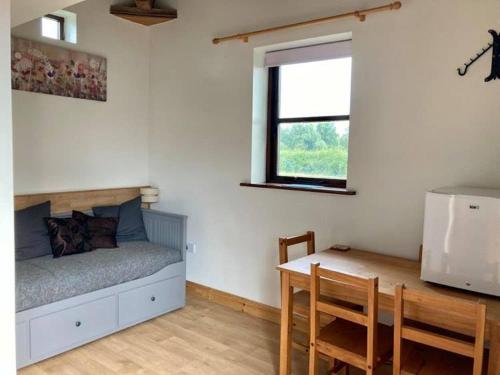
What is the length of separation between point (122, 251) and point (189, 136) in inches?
47.7

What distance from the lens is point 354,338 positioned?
6.92ft

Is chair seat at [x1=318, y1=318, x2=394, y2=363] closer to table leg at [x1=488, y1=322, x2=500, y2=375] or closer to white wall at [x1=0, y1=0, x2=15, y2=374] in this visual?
table leg at [x1=488, y1=322, x2=500, y2=375]

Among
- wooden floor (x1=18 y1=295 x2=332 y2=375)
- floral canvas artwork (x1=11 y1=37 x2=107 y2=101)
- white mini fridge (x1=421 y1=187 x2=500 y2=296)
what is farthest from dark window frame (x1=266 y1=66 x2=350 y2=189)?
floral canvas artwork (x1=11 y1=37 x2=107 y2=101)

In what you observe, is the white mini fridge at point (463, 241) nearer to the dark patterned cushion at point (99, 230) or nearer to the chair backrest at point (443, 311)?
the chair backrest at point (443, 311)

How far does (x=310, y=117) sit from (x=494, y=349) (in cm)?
204

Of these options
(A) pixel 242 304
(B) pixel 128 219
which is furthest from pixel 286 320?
(B) pixel 128 219

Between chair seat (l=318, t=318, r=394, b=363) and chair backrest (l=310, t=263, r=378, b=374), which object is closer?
chair backrest (l=310, t=263, r=378, b=374)

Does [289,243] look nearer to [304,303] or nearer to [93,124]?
[304,303]

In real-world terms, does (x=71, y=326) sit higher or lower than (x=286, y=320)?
lower

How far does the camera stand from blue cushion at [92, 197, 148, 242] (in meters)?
3.62

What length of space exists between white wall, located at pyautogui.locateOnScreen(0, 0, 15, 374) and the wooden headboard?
1.51 metres

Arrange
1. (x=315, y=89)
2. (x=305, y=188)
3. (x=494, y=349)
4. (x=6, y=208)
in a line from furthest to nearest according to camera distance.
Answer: (x=315, y=89), (x=305, y=188), (x=6, y=208), (x=494, y=349)

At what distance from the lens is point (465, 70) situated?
7.79ft

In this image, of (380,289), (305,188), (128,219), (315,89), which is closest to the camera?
(380,289)
